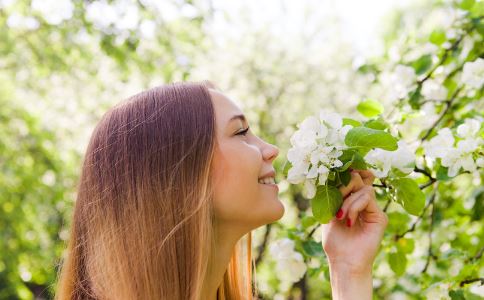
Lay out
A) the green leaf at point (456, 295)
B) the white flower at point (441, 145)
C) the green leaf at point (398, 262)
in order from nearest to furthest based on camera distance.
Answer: the white flower at point (441, 145)
the green leaf at point (456, 295)
the green leaf at point (398, 262)

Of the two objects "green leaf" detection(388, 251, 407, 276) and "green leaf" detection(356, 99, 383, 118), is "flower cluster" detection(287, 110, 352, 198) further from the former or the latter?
"green leaf" detection(388, 251, 407, 276)

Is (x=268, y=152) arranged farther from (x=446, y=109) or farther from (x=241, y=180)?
(x=446, y=109)

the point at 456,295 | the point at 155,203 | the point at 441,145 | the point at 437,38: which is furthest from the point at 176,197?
the point at 437,38

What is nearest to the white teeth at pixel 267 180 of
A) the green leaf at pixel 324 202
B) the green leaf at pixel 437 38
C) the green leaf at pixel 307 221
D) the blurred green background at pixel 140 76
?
the green leaf at pixel 324 202

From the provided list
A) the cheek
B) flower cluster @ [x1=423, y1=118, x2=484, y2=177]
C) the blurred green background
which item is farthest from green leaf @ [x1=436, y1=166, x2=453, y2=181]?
the blurred green background

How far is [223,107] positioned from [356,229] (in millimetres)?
473

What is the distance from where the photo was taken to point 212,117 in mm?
1485

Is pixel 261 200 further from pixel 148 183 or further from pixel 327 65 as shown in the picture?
pixel 327 65

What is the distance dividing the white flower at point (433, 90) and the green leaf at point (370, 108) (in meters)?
0.41

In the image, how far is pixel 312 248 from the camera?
6.01 feet

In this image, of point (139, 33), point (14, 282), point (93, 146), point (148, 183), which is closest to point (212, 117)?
point (148, 183)

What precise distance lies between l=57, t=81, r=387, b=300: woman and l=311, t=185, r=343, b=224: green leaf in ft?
0.14

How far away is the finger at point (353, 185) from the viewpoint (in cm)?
145

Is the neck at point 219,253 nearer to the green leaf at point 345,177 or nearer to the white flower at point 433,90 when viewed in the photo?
the green leaf at point 345,177
